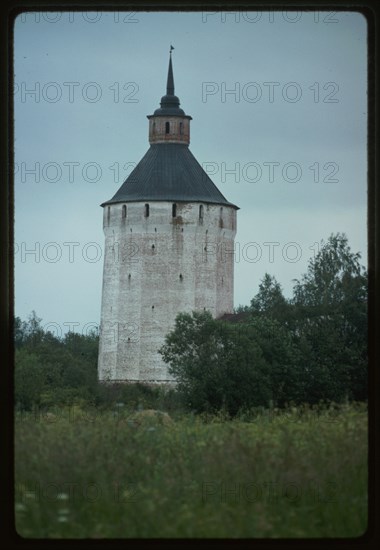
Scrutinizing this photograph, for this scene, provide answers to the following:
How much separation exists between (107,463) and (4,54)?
177cm

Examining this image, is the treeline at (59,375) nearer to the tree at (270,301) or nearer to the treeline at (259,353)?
the treeline at (259,353)

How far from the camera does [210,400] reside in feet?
102

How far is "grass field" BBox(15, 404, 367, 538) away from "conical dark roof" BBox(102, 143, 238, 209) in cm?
6631

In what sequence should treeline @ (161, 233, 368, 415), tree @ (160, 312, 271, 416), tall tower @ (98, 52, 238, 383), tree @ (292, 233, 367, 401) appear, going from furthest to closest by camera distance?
1. tall tower @ (98, 52, 238, 383)
2. tree @ (160, 312, 271, 416)
3. treeline @ (161, 233, 368, 415)
4. tree @ (292, 233, 367, 401)

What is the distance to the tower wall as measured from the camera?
67.7m

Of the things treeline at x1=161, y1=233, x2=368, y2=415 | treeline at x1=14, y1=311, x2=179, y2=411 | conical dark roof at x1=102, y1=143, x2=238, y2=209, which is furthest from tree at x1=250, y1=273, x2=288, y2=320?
conical dark roof at x1=102, y1=143, x2=238, y2=209

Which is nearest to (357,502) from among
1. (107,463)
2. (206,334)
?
(107,463)

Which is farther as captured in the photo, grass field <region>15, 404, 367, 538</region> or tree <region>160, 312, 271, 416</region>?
tree <region>160, 312, 271, 416</region>

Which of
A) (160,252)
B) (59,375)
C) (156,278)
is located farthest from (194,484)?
(160,252)

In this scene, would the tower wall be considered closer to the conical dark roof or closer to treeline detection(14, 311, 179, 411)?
the conical dark roof

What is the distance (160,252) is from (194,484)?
64.7m

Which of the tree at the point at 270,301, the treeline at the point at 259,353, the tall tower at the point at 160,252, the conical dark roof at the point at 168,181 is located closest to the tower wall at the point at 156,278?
the tall tower at the point at 160,252

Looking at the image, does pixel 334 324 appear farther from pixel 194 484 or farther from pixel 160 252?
pixel 160 252

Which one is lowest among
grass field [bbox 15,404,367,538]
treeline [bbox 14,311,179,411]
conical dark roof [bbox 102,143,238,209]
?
treeline [bbox 14,311,179,411]
